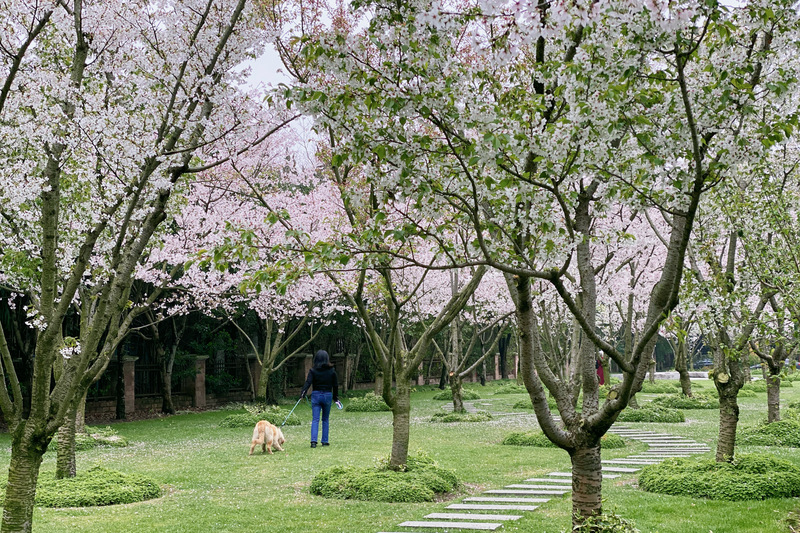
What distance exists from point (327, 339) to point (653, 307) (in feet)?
88.1

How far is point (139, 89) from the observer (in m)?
5.97

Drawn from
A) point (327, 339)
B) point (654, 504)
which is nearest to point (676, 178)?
point (654, 504)

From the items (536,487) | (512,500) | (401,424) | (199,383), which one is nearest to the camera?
(512,500)

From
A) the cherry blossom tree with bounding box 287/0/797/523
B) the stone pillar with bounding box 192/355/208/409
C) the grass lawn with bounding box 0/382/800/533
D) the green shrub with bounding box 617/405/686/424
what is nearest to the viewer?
the cherry blossom tree with bounding box 287/0/797/523

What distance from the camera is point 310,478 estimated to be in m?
10.1

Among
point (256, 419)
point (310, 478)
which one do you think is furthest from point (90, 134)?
point (256, 419)

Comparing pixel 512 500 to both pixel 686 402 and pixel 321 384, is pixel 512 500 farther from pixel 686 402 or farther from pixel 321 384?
pixel 686 402

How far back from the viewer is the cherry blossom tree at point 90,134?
503 centimetres

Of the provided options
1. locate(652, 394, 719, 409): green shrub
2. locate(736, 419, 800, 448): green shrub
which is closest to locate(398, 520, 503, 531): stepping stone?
locate(736, 419, 800, 448): green shrub

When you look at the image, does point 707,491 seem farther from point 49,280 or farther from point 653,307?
point 49,280

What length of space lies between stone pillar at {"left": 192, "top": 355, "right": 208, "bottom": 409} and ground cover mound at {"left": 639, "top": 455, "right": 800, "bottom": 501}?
61.9 feet

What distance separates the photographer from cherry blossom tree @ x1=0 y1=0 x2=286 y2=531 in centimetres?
503

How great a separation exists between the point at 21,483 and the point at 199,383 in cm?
2071

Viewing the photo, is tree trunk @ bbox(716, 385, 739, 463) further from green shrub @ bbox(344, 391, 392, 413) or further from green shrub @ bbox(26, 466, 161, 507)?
green shrub @ bbox(344, 391, 392, 413)
